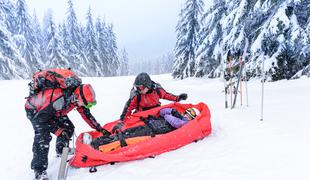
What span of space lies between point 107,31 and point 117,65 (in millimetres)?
5947

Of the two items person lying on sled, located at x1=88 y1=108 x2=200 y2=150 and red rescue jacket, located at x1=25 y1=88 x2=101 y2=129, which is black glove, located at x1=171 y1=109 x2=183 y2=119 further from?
red rescue jacket, located at x1=25 y1=88 x2=101 y2=129

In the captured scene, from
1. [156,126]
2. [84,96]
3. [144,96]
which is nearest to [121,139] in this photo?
[156,126]

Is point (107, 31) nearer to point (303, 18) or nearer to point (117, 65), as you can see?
point (117, 65)

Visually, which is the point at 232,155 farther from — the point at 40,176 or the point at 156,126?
the point at 40,176

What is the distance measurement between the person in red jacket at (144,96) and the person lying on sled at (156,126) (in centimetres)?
38

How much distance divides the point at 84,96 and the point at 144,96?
201 centimetres

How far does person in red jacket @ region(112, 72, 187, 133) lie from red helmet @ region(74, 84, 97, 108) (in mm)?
1390

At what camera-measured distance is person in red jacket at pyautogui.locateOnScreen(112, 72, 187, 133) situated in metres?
5.98

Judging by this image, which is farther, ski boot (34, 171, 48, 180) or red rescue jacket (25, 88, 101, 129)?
red rescue jacket (25, 88, 101, 129)

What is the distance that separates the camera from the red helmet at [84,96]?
15.3ft

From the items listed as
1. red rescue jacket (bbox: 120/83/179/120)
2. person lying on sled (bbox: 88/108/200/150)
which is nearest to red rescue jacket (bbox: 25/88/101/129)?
person lying on sled (bbox: 88/108/200/150)

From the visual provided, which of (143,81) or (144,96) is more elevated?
(143,81)

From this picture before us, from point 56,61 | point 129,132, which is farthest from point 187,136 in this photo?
point 56,61

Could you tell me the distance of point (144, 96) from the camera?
648cm
